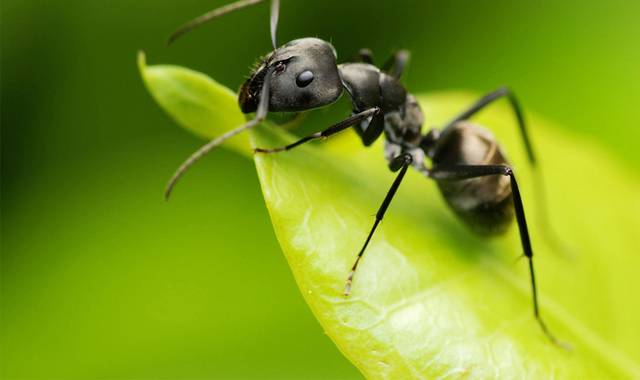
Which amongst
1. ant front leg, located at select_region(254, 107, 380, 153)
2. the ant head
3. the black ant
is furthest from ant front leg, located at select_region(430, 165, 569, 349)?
the ant head

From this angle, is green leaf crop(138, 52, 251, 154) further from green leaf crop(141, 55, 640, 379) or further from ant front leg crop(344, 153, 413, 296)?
ant front leg crop(344, 153, 413, 296)

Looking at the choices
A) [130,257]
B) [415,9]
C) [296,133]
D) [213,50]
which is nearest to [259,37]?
[213,50]

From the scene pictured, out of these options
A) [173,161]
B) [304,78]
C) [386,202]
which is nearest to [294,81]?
[304,78]

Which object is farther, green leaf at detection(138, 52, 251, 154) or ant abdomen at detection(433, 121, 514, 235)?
ant abdomen at detection(433, 121, 514, 235)

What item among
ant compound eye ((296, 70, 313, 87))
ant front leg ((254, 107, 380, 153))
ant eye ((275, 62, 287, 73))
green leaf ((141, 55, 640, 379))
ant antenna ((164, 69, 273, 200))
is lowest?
green leaf ((141, 55, 640, 379))

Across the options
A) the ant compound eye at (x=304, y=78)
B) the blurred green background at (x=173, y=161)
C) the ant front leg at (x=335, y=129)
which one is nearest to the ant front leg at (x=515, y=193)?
the ant front leg at (x=335, y=129)

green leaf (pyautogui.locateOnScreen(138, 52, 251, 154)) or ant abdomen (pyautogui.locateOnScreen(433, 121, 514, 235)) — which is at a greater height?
green leaf (pyautogui.locateOnScreen(138, 52, 251, 154))

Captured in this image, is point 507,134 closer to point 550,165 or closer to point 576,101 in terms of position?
point 550,165
